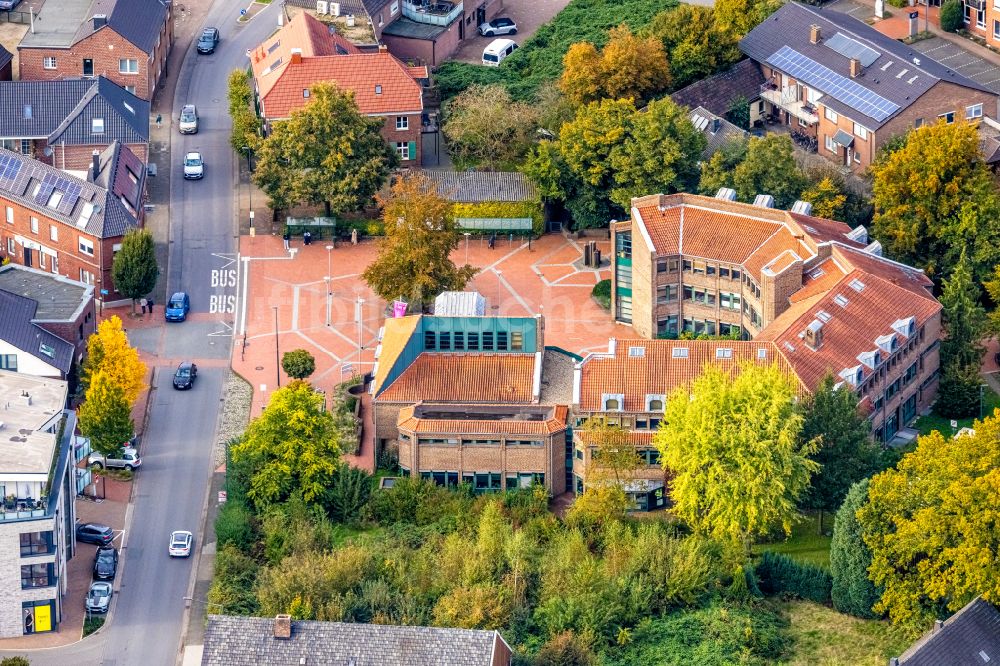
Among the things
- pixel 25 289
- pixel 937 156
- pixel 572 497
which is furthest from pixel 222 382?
pixel 937 156

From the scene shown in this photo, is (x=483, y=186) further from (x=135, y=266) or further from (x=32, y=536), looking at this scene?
(x=32, y=536)

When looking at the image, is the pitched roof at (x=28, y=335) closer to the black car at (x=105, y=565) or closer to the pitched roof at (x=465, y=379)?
the black car at (x=105, y=565)

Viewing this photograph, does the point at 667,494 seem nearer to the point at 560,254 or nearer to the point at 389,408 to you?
the point at 389,408

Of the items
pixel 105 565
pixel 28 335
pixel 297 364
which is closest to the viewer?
pixel 105 565

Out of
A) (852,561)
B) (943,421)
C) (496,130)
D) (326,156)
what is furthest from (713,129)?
(852,561)

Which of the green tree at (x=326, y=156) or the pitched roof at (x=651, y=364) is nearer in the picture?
the pitched roof at (x=651, y=364)

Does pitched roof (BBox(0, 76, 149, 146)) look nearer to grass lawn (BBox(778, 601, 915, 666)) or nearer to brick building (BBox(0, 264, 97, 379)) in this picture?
brick building (BBox(0, 264, 97, 379))

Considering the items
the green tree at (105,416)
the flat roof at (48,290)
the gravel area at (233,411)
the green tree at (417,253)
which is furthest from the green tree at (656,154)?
the green tree at (105,416)
